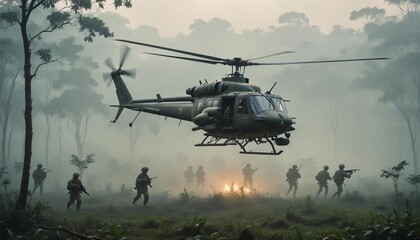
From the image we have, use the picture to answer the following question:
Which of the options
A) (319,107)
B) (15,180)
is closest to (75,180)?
(15,180)

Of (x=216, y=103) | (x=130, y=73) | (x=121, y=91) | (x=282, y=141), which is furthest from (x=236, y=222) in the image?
(x=121, y=91)

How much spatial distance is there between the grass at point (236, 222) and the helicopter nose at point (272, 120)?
2.59 metres

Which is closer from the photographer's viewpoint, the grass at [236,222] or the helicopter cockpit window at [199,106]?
the grass at [236,222]

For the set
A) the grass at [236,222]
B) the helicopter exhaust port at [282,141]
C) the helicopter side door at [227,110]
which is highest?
the helicopter side door at [227,110]

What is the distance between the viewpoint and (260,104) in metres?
10.7

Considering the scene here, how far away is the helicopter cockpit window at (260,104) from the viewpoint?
34.8 ft

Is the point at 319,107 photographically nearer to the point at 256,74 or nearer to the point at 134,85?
the point at 256,74

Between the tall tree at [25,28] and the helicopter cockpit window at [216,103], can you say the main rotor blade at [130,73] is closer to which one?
the tall tree at [25,28]

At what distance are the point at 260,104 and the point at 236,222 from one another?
11.6ft

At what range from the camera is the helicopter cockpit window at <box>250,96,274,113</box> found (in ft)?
34.8

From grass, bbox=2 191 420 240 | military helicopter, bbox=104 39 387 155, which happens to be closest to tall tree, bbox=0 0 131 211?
grass, bbox=2 191 420 240

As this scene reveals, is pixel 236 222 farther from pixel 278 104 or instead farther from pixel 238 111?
pixel 278 104

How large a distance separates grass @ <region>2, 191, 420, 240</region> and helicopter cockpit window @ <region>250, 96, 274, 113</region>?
304 centimetres

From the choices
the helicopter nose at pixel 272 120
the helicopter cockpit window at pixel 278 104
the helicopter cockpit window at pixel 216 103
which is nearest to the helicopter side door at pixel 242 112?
the helicopter nose at pixel 272 120
